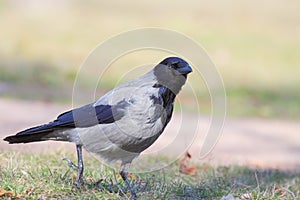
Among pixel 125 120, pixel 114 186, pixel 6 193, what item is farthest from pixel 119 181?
pixel 6 193

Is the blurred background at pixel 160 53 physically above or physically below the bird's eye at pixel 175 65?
above

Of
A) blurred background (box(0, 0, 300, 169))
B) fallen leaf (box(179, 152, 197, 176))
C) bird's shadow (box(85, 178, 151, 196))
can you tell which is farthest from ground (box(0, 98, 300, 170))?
bird's shadow (box(85, 178, 151, 196))

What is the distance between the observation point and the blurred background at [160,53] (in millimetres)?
11719

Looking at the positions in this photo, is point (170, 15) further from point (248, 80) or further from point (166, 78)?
point (166, 78)

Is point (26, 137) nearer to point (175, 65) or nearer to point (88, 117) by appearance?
point (88, 117)

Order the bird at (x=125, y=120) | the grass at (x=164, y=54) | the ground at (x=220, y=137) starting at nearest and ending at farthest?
the bird at (x=125, y=120) → the ground at (x=220, y=137) → the grass at (x=164, y=54)

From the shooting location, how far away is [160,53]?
15773mm

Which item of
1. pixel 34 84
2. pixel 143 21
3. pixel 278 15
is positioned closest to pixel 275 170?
pixel 34 84

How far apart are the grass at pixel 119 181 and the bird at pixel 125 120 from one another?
17cm

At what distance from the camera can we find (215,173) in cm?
607

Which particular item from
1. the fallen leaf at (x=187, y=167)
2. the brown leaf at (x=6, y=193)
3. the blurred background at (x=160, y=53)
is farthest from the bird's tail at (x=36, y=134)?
the blurred background at (x=160, y=53)

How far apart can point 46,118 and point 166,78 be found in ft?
16.4

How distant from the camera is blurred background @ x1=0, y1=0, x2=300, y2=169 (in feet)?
38.4

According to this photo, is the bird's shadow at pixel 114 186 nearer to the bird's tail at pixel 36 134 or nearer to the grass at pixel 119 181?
the grass at pixel 119 181
